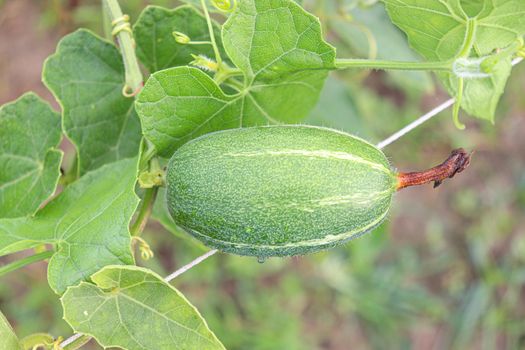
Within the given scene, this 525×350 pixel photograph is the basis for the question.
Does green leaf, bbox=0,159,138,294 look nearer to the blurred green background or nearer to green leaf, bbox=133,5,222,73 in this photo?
green leaf, bbox=133,5,222,73

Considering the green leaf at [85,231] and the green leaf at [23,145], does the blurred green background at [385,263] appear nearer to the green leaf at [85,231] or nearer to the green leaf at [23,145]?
the green leaf at [23,145]

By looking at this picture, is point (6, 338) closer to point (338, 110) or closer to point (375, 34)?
point (338, 110)

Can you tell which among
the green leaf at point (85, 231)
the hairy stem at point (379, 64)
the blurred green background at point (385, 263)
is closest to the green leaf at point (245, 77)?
the hairy stem at point (379, 64)

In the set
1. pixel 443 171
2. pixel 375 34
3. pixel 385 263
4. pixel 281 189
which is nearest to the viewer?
pixel 281 189

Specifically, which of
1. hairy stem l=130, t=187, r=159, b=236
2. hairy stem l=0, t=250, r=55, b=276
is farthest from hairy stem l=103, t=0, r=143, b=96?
hairy stem l=0, t=250, r=55, b=276

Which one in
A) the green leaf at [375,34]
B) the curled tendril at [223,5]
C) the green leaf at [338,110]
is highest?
the curled tendril at [223,5]

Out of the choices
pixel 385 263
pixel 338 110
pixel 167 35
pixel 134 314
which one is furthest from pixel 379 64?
pixel 385 263
